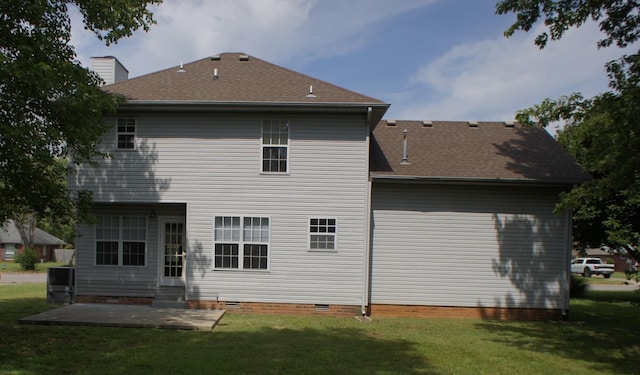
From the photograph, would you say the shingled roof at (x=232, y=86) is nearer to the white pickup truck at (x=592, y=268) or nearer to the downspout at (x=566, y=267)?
the downspout at (x=566, y=267)

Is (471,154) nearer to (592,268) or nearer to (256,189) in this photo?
(256,189)

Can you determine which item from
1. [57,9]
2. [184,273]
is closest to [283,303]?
[184,273]

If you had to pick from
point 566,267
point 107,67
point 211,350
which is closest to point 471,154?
point 566,267

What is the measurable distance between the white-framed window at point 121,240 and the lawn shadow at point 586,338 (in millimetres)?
9517

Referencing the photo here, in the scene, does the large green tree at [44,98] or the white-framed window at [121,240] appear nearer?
the large green tree at [44,98]

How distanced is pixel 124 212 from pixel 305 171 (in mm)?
5401

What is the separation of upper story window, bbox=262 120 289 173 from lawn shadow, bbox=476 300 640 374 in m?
6.72

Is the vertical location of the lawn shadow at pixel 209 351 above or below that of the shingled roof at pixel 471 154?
below

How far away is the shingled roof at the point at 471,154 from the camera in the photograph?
520 inches

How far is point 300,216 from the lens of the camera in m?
12.9

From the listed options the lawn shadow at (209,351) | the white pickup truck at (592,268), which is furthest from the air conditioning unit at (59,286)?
the white pickup truck at (592,268)

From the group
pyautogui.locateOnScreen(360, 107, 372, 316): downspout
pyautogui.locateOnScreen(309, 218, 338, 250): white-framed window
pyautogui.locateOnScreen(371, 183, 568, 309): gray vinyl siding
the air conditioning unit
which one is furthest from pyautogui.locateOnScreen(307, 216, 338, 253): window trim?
the air conditioning unit

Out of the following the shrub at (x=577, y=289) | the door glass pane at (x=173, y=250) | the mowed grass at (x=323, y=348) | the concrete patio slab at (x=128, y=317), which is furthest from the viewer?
the shrub at (x=577, y=289)

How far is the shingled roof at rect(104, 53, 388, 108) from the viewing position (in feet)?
41.8
